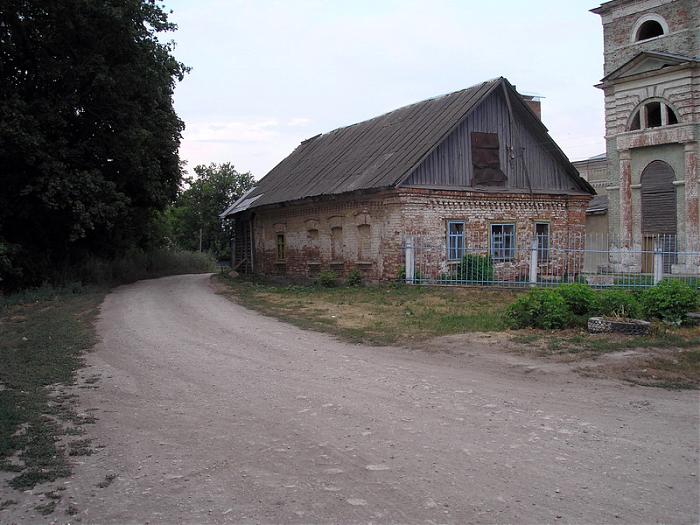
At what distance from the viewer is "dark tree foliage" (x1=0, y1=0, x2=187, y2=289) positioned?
725 inches

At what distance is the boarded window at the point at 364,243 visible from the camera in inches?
787

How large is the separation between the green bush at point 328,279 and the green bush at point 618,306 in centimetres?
1136

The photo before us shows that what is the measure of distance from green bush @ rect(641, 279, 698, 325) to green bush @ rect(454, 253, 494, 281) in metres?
7.98

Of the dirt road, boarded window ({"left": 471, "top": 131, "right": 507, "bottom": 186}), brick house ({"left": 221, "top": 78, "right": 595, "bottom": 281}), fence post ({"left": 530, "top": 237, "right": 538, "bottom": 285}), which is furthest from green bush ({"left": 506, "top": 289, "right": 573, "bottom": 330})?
boarded window ({"left": 471, "top": 131, "right": 507, "bottom": 186})

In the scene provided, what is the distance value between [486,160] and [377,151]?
4.03 metres

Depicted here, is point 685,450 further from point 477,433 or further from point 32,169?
point 32,169

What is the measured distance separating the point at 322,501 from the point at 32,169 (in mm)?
19240

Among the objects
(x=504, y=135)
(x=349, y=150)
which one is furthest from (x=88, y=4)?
(x=504, y=135)

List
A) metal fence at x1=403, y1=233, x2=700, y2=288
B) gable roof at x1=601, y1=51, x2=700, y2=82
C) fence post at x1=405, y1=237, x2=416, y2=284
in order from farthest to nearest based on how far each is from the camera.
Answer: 1. gable roof at x1=601, y1=51, x2=700, y2=82
2. fence post at x1=405, y1=237, x2=416, y2=284
3. metal fence at x1=403, y1=233, x2=700, y2=288

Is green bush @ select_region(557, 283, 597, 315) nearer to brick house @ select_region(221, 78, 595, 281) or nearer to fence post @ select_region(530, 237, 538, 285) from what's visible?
fence post @ select_region(530, 237, 538, 285)

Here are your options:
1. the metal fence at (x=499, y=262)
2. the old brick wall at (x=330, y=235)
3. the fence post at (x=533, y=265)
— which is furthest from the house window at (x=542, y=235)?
the old brick wall at (x=330, y=235)

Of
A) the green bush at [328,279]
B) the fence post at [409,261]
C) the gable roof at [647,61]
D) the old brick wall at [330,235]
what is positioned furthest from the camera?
the gable roof at [647,61]

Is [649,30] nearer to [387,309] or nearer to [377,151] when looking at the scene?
[377,151]

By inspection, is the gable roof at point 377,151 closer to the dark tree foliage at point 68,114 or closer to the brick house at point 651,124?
the brick house at point 651,124
